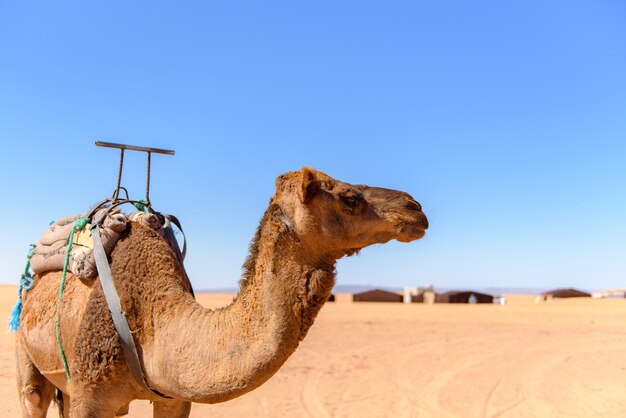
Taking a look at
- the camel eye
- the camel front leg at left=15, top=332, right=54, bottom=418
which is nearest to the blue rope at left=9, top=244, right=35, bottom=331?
the camel front leg at left=15, top=332, right=54, bottom=418

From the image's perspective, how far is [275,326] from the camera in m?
3.18

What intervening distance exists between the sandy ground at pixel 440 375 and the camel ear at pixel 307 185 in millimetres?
6628

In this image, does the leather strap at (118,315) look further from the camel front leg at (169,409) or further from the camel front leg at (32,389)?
the camel front leg at (32,389)

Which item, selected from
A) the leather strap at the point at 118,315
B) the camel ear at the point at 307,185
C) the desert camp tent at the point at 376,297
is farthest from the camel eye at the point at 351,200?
the desert camp tent at the point at 376,297

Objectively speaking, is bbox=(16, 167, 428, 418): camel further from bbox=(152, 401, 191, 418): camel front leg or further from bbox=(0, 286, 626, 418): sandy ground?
bbox=(0, 286, 626, 418): sandy ground

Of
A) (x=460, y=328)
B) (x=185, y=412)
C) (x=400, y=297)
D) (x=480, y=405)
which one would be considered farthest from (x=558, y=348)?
(x=400, y=297)

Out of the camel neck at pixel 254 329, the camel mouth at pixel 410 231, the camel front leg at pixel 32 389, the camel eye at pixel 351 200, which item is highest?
the camel eye at pixel 351 200

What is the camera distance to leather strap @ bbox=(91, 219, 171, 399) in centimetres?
375

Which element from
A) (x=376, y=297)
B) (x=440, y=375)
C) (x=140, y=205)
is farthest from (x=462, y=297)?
(x=140, y=205)

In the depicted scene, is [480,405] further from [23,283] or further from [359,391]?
[23,283]

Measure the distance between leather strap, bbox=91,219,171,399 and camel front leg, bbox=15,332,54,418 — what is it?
4.99ft

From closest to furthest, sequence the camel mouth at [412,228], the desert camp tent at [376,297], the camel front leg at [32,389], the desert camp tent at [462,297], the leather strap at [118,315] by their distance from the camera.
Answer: the camel mouth at [412,228], the leather strap at [118,315], the camel front leg at [32,389], the desert camp tent at [462,297], the desert camp tent at [376,297]

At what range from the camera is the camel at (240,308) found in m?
3.17

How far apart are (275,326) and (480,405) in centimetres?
777
